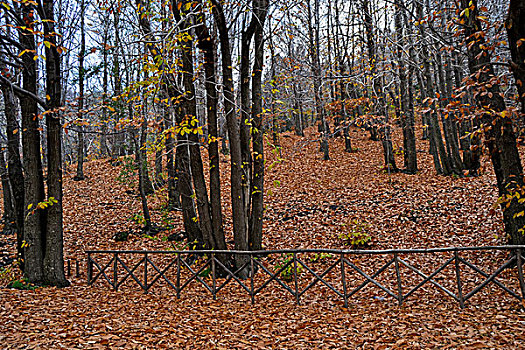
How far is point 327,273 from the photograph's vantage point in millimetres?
7711

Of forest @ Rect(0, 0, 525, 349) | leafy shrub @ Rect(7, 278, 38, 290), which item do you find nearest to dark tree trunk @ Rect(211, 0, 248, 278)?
forest @ Rect(0, 0, 525, 349)

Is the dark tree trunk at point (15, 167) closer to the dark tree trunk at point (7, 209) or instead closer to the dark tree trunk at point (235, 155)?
the dark tree trunk at point (7, 209)

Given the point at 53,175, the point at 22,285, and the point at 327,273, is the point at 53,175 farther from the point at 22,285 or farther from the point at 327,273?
the point at 327,273

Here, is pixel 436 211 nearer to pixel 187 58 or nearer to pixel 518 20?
pixel 518 20

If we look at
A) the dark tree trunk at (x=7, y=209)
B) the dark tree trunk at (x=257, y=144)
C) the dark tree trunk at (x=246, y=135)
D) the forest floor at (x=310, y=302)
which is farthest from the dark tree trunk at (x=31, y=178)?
the dark tree trunk at (x=7, y=209)

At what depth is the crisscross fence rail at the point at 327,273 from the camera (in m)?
6.21

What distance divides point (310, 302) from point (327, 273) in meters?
1.27

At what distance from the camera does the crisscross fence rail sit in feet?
20.4

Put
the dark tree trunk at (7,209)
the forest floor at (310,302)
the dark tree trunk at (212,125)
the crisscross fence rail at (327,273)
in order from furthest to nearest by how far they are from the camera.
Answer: the dark tree trunk at (7,209) < the dark tree trunk at (212,125) < the crisscross fence rail at (327,273) < the forest floor at (310,302)

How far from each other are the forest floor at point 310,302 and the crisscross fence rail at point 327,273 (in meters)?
0.15

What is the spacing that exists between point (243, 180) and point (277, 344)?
4203mm

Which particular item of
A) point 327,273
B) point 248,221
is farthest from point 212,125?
point 327,273

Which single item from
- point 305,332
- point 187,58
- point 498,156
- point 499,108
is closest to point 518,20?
point 499,108

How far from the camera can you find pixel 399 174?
1403cm
